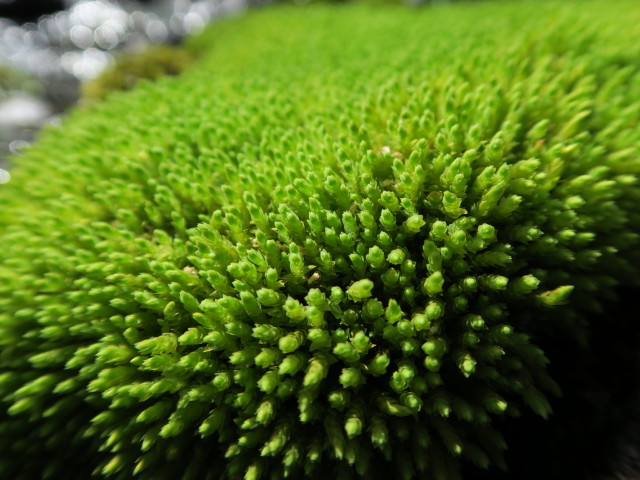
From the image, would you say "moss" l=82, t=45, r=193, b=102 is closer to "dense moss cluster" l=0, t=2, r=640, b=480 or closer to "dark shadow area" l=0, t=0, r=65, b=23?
"dense moss cluster" l=0, t=2, r=640, b=480

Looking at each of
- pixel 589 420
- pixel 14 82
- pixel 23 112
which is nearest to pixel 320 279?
pixel 589 420

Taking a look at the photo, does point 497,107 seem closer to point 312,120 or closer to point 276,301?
point 312,120

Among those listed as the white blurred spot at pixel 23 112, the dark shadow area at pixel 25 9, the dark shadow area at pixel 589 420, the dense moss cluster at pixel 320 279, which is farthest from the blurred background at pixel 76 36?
the dark shadow area at pixel 589 420

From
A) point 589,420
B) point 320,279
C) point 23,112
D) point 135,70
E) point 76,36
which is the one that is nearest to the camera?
point 320,279

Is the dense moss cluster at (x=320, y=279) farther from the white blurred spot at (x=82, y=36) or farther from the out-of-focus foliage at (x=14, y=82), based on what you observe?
the white blurred spot at (x=82, y=36)

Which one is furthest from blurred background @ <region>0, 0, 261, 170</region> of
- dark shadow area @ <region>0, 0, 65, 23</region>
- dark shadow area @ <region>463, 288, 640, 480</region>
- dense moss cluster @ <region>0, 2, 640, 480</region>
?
→ dark shadow area @ <region>463, 288, 640, 480</region>

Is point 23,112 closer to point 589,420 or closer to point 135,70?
point 135,70
